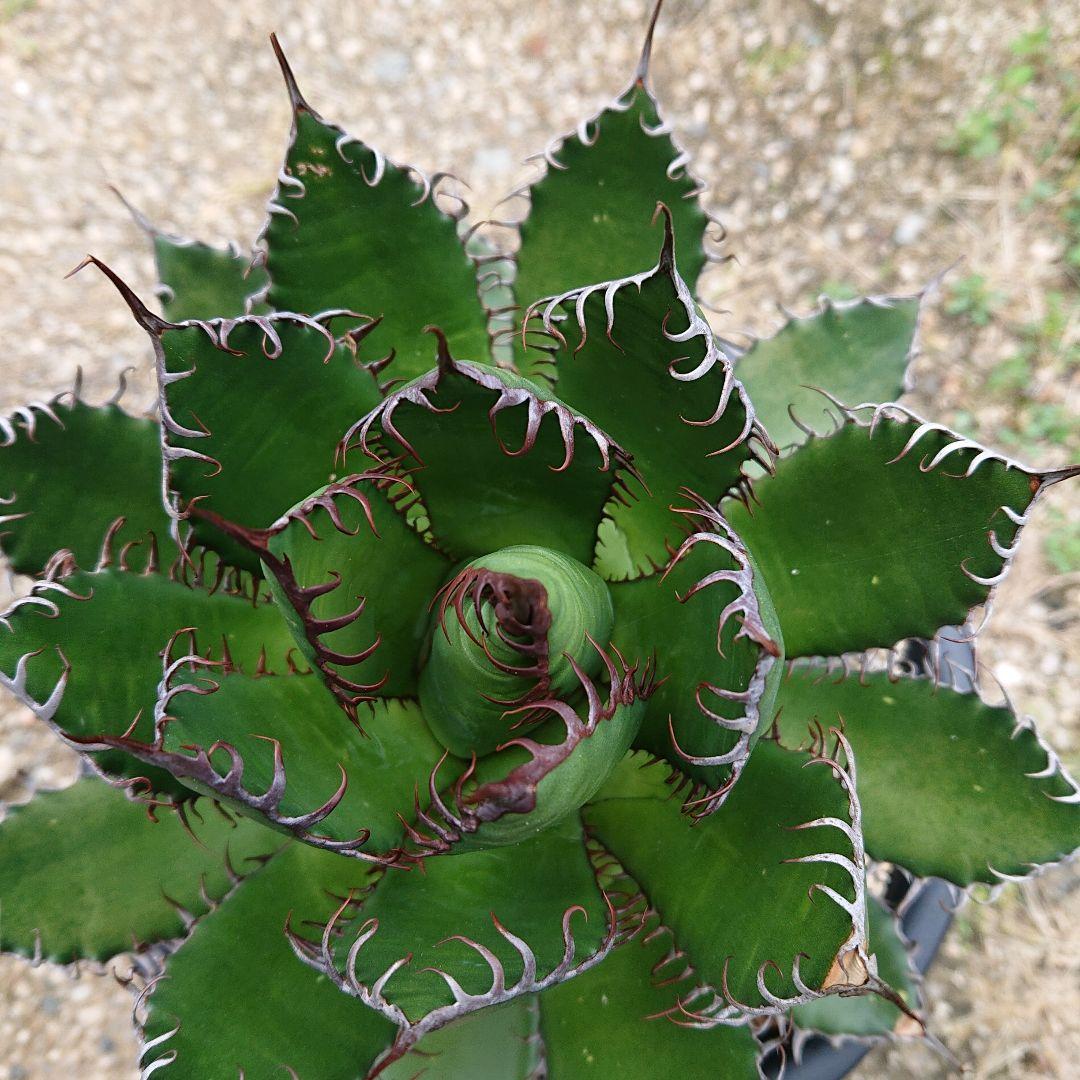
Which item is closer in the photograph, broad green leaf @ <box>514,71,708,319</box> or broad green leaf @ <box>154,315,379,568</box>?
broad green leaf @ <box>154,315,379,568</box>

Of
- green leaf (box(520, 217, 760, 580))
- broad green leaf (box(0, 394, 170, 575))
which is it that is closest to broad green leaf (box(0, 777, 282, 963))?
broad green leaf (box(0, 394, 170, 575))

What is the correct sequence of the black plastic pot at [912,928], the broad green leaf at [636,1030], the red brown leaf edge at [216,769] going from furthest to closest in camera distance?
the black plastic pot at [912,928] → the broad green leaf at [636,1030] → the red brown leaf edge at [216,769]

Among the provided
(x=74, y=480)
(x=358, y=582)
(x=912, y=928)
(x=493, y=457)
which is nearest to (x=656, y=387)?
(x=493, y=457)

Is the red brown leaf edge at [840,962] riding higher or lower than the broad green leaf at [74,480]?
lower

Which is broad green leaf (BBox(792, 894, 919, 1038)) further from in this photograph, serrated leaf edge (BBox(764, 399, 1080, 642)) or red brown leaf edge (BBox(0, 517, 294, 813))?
red brown leaf edge (BBox(0, 517, 294, 813))

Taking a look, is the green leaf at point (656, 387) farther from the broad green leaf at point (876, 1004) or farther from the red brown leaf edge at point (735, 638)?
the broad green leaf at point (876, 1004)

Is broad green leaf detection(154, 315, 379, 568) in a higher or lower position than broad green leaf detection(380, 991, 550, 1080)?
higher

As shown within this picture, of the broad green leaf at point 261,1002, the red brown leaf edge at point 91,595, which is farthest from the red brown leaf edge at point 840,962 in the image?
the red brown leaf edge at point 91,595
